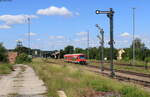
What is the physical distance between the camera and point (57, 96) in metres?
13.5

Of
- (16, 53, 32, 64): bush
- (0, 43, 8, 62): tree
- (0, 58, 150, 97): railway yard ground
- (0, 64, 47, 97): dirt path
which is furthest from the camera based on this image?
(16, 53, 32, 64): bush

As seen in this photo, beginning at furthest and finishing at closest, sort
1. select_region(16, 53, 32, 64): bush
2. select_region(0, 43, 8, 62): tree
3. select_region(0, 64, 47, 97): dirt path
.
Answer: select_region(16, 53, 32, 64): bush
select_region(0, 43, 8, 62): tree
select_region(0, 64, 47, 97): dirt path

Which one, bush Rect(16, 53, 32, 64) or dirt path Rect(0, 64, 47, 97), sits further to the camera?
bush Rect(16, 53, 32, 64)

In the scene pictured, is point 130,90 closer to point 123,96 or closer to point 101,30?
point 123,96

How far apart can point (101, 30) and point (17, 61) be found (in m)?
69.8

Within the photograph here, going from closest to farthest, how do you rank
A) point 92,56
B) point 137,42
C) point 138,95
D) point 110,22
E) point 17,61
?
point 138,95 < point 110,22 < point 17,61 < point 92,56 < point 137,42

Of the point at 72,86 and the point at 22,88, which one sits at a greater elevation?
the point at 72,86

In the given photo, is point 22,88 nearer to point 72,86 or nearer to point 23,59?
point 72,86

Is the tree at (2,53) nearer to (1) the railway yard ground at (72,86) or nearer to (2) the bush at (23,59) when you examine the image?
(2) the bush at (23,59)

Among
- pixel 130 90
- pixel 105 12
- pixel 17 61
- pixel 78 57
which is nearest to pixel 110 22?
pixel 105 12

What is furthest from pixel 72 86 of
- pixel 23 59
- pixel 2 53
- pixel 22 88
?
pixel 23 59

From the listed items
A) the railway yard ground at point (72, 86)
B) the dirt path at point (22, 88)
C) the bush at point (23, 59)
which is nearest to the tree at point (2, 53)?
the bush at point (23, 59)

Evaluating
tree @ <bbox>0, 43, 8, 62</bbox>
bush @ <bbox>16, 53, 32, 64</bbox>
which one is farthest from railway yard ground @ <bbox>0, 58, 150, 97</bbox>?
bush @ <bbox>16, 53, 32, 64</bbox>

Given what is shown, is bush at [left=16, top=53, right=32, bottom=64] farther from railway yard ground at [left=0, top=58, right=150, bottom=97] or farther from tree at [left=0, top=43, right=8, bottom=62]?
railway yard ground at [left=0, top=58, right=150, bottom=97]
